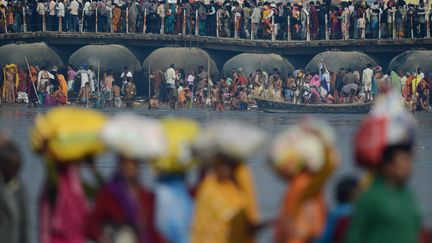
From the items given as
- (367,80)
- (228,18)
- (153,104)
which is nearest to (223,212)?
(367,80)

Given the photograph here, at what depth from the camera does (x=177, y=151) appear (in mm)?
9531

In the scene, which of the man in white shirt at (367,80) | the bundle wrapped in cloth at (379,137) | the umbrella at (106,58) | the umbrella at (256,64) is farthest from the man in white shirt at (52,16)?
the bundle wrapped in cloth at (379,137)

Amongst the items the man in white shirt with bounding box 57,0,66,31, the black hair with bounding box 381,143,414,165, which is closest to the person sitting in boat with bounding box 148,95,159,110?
the man in white shirt with bounding box 57,0,66,31

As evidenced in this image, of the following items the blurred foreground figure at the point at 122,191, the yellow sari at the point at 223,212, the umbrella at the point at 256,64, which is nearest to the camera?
the blurred foreground figure at the point at 122,191

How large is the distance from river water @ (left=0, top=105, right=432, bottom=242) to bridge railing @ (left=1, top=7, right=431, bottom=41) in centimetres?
424

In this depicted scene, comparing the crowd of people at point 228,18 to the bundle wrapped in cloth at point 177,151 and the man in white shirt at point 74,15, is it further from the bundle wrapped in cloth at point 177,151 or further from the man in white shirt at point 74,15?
the bundle wrapped in cloth at point 177,151

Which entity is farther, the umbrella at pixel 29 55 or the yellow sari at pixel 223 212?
the umbrella at pixel 29 55

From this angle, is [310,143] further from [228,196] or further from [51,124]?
[51,124]

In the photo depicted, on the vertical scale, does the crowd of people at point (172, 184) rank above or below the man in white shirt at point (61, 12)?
below

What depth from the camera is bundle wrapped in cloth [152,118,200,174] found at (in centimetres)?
948

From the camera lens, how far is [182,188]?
31.8ft

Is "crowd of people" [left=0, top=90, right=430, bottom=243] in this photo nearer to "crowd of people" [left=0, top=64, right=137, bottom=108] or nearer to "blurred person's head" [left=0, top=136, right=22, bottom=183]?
"blurred person's head" [left=0, top=136, right=22, bottom=183]

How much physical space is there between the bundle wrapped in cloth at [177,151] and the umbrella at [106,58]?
40999 mm

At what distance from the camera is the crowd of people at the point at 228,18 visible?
47.8m
